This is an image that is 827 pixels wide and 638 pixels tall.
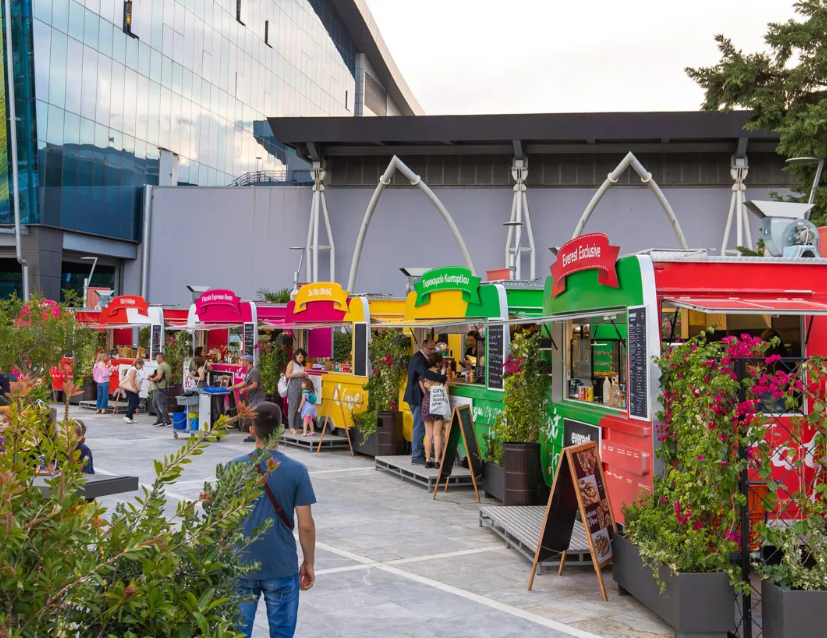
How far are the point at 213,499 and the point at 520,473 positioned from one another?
7.85 meters

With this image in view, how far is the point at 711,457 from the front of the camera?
19.7 feet

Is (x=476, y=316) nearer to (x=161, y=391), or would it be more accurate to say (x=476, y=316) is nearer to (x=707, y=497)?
(x=707, y=497)

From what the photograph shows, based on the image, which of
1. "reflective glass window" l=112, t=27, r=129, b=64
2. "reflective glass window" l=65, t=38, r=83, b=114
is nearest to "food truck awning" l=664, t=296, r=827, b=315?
"reflective glass window" l=65, t=38, r=83, b=114

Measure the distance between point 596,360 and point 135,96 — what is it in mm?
38814

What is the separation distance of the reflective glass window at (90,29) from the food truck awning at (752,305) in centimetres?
3783

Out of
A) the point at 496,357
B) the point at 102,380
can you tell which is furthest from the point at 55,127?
the point at 496,357

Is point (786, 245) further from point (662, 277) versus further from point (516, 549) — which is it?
point (516, 549)

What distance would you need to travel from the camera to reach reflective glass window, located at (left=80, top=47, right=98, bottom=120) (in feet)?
129

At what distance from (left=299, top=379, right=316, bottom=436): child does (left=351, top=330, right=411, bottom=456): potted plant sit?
120 centimetres

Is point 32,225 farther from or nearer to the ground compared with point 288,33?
nearer to the ground

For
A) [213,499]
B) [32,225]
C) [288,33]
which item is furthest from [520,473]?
[288,33]

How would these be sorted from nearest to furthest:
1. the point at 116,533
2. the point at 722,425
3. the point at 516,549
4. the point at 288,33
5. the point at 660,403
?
1. the point at 116,533
2. the point at 722,425
3. the point at 660,403
4. the point at 516,549
5. the point at 288,33

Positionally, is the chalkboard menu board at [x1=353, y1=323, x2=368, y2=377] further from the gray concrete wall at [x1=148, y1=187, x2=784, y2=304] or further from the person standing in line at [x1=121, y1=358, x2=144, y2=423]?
the gray concrete wall at [x1=148, y1=187, x2=784, y2=304]

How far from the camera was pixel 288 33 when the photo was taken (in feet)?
201
